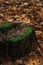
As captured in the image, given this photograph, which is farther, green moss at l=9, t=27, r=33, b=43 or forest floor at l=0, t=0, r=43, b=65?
forest floor at l=0, t=0, r=43, b=65

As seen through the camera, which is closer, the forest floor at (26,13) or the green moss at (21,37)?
the green moss at (21,37)

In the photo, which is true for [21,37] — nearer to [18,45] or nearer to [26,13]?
[18,45]

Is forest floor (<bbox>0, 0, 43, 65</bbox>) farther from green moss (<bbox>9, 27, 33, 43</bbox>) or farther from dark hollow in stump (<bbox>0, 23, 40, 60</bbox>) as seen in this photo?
green moss (<bbox>9, 27, 33, 43</bbox>)

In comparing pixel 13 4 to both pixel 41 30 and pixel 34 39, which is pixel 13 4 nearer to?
pixel 41 30

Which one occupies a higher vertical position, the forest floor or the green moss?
the green moss

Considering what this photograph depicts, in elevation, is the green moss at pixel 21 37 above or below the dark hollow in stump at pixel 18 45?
above

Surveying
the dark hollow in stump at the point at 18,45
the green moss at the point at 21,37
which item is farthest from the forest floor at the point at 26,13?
the green moss at the point at 21,37

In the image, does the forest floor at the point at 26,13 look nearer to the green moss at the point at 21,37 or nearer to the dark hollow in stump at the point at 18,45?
the dark hollow in stump at the point at 18,45

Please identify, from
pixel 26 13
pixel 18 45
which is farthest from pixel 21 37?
pixel 26 13

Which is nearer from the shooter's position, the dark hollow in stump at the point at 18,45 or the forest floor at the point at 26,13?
the dark hollow in stump at the point at 18,45

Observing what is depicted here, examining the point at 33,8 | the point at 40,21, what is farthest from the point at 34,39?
the point at 33,8

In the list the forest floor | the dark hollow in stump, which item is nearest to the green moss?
the dark hollow in stump
